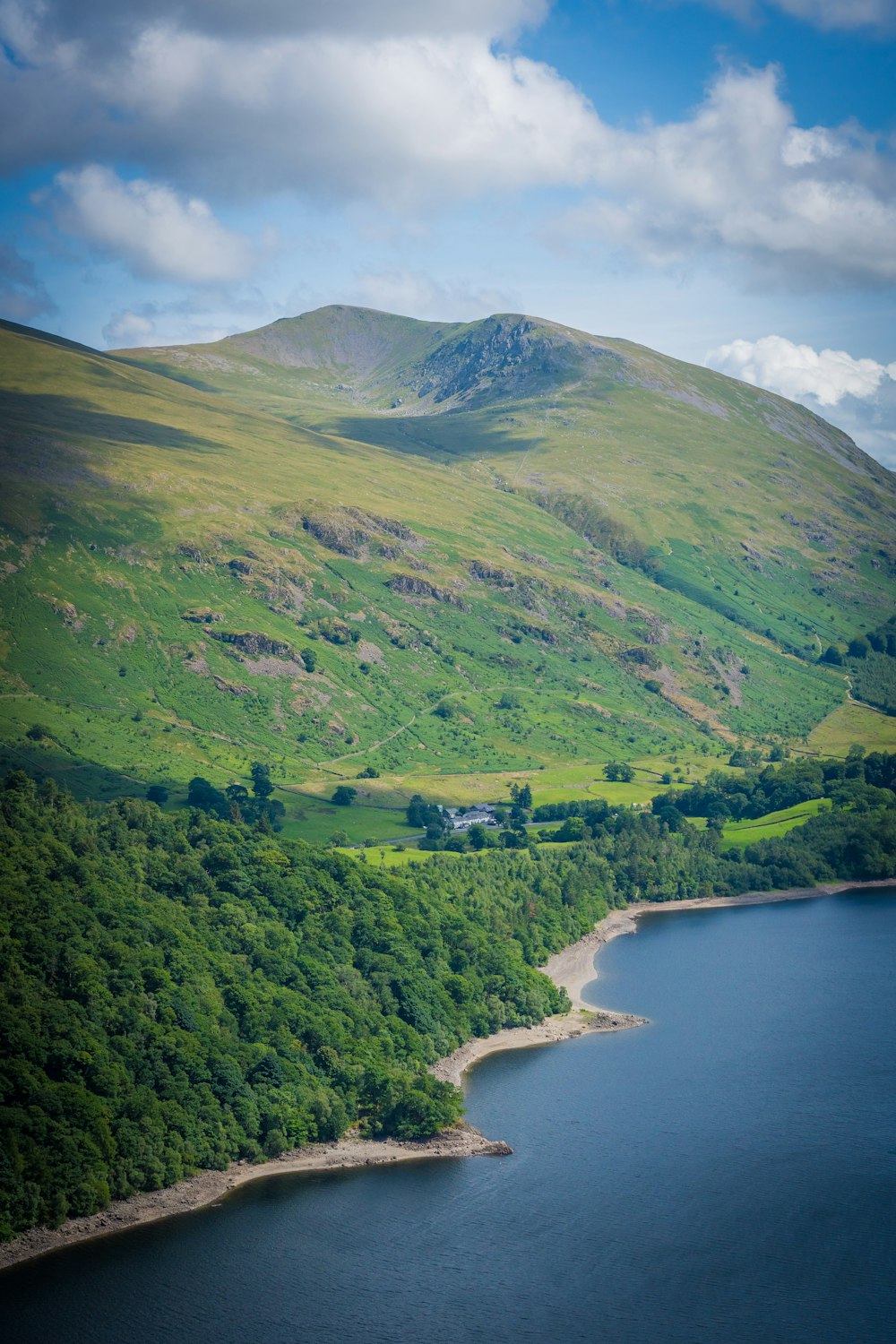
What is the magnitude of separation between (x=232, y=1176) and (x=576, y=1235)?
103ft

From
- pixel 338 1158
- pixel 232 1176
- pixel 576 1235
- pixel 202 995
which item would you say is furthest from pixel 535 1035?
pixel 576 1235

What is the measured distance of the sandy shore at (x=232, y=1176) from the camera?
10006 cm

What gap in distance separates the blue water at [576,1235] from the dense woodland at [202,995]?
6624 mm

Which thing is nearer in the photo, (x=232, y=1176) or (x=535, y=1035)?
(x=232, y=1176)

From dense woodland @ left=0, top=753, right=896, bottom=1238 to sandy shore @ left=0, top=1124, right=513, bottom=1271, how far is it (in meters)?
1.15

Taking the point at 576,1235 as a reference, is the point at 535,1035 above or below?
above

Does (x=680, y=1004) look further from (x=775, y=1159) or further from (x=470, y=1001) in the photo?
(x=775, y=1159)

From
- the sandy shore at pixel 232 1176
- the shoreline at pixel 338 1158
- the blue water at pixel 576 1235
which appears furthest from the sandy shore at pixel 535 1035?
the sandy shore at pixel 232 1176

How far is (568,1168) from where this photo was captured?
115 m

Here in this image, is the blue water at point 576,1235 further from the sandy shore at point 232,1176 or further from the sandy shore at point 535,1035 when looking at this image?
the sandy shore at point 535,1035

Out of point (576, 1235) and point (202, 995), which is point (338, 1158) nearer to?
point (202, 995)

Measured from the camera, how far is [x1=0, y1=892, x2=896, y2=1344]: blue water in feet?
299

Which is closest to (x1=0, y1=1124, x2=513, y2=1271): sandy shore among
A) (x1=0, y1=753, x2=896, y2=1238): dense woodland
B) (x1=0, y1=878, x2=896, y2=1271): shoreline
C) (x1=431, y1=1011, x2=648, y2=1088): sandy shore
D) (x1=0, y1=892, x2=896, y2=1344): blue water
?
(x1=0, y1=878, x2=896, y2=1271): shoreline

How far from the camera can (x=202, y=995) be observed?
127250 mm
